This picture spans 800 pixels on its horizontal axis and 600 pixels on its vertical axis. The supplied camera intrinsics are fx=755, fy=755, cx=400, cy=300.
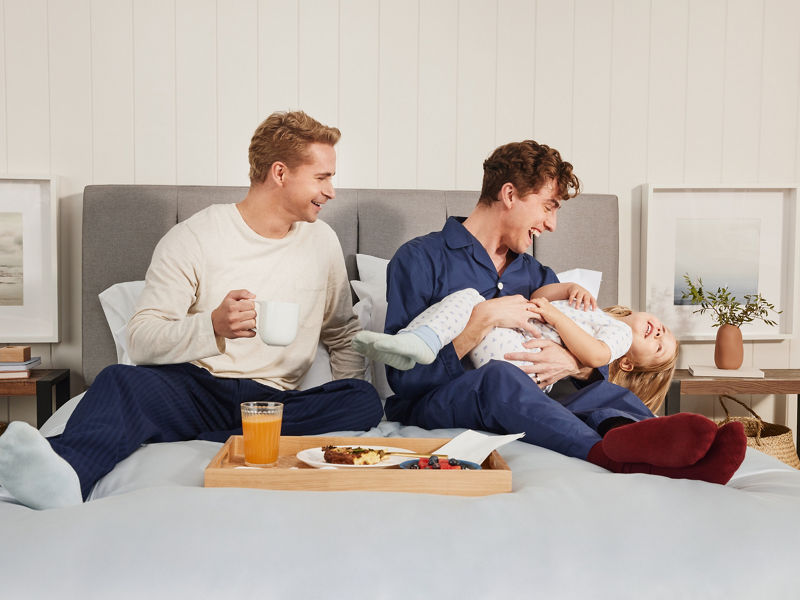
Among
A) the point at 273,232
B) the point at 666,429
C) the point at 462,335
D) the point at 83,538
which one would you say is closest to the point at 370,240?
the point at 273,232

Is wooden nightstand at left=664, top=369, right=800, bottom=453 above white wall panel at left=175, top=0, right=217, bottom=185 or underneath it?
underneath

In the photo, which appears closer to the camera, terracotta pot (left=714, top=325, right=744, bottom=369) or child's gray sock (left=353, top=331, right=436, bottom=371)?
child's gray sock (left=353, top=331, right=436, bottom=371)

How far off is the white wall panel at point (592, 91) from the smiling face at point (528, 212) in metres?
0.93

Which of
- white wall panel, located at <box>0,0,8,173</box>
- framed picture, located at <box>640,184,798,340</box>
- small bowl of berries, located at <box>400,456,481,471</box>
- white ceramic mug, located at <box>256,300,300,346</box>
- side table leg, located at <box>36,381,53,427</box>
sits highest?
white wall panel, located at <box>0,0,8,173</box>

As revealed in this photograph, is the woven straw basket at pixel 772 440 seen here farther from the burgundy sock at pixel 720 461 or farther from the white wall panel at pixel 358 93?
the white wall panel at pixel 358 93

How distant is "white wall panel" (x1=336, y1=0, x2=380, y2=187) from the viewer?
2916 mm

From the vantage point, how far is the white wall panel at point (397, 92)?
9.64 feet

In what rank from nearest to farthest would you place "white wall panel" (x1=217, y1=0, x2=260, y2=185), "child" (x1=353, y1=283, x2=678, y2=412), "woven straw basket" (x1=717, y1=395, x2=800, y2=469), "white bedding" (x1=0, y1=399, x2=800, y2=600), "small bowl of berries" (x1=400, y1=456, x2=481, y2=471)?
"white bedding" (x1=0, y1=399, x2=800, y2=600) → "small bowl of berries" (x1=400, y1=456, x2=481, y2=471) → "child" (x1=353, y1=283, x2=678, y2=412) → "woven straw basket" (x1=717, y1=395, x2=800, y2=469) → "white wall panel" (x1=217, y1=0, x2=260, y2=185)

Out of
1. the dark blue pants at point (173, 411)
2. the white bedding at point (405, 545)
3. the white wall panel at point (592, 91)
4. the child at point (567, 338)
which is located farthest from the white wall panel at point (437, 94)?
the white bedding at point (405, 545)

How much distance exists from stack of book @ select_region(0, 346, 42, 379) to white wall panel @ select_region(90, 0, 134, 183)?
691 millimetres

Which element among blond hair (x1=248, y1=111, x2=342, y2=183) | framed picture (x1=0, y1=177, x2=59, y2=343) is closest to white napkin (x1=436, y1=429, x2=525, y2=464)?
blond hair (x1=248, y1=111, x2=342, y2=183)

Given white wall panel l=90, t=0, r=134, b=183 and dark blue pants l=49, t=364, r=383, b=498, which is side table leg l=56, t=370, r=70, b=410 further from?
dark blue pants l=49, t=364, r=383, b=498

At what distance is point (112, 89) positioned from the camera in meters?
2.82

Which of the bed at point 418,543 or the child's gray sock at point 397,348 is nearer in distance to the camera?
the bed at point 418,543
